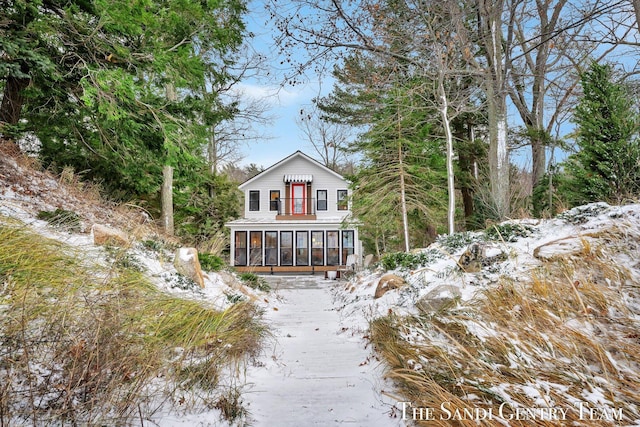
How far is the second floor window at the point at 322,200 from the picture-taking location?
63.8 feet

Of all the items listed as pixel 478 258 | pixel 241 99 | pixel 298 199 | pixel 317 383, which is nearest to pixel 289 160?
pixel 298 199

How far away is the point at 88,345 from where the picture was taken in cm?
191

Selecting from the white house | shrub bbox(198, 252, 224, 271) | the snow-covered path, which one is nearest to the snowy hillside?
the snow-covered path

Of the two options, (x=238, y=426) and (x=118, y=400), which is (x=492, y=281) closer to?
(x=238, y=426)

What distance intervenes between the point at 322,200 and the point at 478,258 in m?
15.3

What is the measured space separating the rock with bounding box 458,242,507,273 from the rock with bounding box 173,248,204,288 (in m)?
3.99

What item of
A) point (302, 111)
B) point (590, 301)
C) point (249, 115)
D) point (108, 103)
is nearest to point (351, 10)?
point (302, 111)

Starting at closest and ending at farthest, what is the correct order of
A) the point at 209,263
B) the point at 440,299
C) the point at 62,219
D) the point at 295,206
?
1. the point at 440,299
2. the point at 62,219
3. the point at 209,263
4. the point at 295,206

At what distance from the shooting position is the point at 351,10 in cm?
663

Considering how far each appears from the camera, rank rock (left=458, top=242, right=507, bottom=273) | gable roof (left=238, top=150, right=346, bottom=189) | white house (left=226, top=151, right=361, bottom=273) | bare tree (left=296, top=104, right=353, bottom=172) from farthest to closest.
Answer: bare tree (left=296, top=104, right=353, bottom=172)
gable roof (left=238, top=150, right=346, bottom=189)
white house (left=226, top=151, right=361, bottom=273)
rock (left=458, top=242, right=507, bottom=273)

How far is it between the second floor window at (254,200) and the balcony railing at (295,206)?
0.88 metres

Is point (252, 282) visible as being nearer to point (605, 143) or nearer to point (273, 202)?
point (605, 143)

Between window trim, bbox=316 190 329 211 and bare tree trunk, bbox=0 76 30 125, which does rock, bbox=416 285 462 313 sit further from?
window trim, bbox=316 190 329 211

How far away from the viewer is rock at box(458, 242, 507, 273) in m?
4.25
